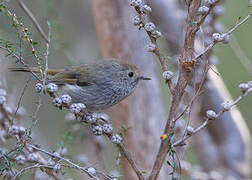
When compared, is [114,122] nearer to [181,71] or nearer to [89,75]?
[89,75]

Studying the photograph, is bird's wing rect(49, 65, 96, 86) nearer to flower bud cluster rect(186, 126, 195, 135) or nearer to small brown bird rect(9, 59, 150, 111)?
small brown bird rect(9, 59, 150, 111)

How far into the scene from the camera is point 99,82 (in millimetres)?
3441

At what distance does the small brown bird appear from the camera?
334 centimetres

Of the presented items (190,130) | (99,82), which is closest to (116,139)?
(190,130)

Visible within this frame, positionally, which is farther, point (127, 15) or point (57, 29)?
point (127, 15)

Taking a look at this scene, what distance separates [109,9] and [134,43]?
45 centimetres

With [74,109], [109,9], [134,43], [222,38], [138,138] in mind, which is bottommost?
[74,109]

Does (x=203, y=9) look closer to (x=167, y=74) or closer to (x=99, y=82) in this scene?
(x=167, y=74)

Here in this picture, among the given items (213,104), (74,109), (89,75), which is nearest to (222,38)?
(74,109)

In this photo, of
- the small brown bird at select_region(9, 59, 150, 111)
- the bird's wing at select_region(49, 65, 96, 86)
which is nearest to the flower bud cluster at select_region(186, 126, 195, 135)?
the small brown bird at select_region(9, 59, 150, 111)

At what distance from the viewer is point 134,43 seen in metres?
4.01

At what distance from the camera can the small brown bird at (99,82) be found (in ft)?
11.0

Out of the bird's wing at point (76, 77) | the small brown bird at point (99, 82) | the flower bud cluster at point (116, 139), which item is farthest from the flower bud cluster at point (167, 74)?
the bird's wing at point (76, 77)

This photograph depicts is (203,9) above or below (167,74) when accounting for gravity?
above
